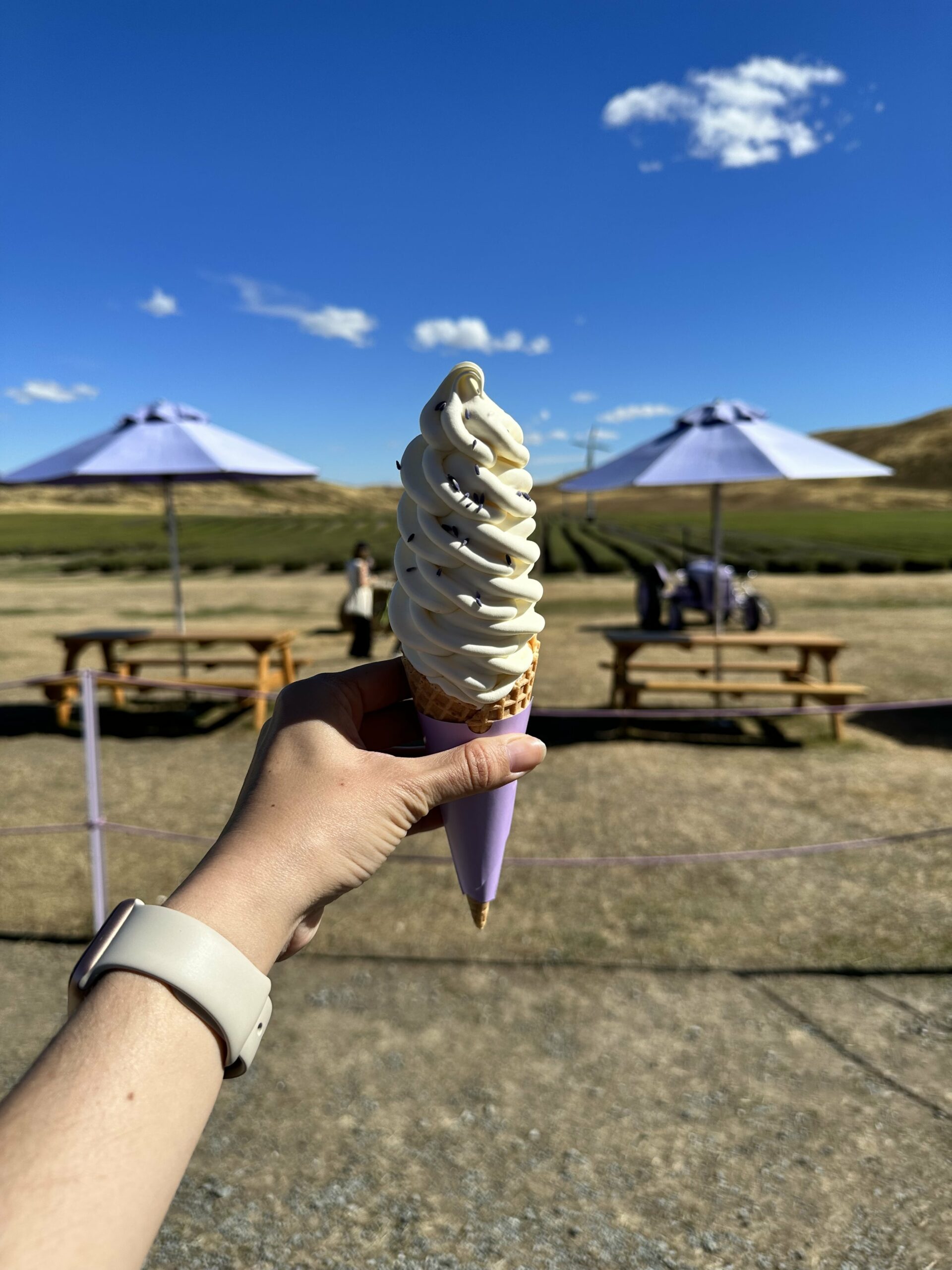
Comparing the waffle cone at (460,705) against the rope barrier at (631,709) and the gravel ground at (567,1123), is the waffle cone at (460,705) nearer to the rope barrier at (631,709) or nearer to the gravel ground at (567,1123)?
the gravel ground at (567,1123)

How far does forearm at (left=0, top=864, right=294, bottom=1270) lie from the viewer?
2.61 feet

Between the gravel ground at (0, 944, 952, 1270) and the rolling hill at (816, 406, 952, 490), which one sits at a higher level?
the rolling hill at (816, 406, 952, 490)

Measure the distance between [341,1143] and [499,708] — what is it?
2146 millimetres

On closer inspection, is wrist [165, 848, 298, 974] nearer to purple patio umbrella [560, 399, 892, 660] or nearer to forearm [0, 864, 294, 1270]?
forearm [0, 864, 294, 1270]

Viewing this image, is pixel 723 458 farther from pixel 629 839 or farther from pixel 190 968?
pixel 190 968

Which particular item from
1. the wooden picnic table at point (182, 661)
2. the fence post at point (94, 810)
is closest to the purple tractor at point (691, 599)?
the wooden picnic table at point (182, 661)

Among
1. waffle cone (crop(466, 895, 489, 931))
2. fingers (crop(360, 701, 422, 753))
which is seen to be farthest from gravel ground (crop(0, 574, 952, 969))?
fingers (crop(360, 701, 422, 753))

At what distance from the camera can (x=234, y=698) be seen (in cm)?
910

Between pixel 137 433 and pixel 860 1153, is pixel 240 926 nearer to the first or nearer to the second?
pixel 860 1153

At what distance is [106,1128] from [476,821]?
1003 millimetres

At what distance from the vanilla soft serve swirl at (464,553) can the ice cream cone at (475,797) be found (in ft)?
0.14

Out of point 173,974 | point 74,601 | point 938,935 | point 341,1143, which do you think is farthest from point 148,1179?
point 74,601

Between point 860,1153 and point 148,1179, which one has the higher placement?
point 148,1179

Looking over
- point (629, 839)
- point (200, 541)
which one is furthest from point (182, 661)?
point (200, 541)
